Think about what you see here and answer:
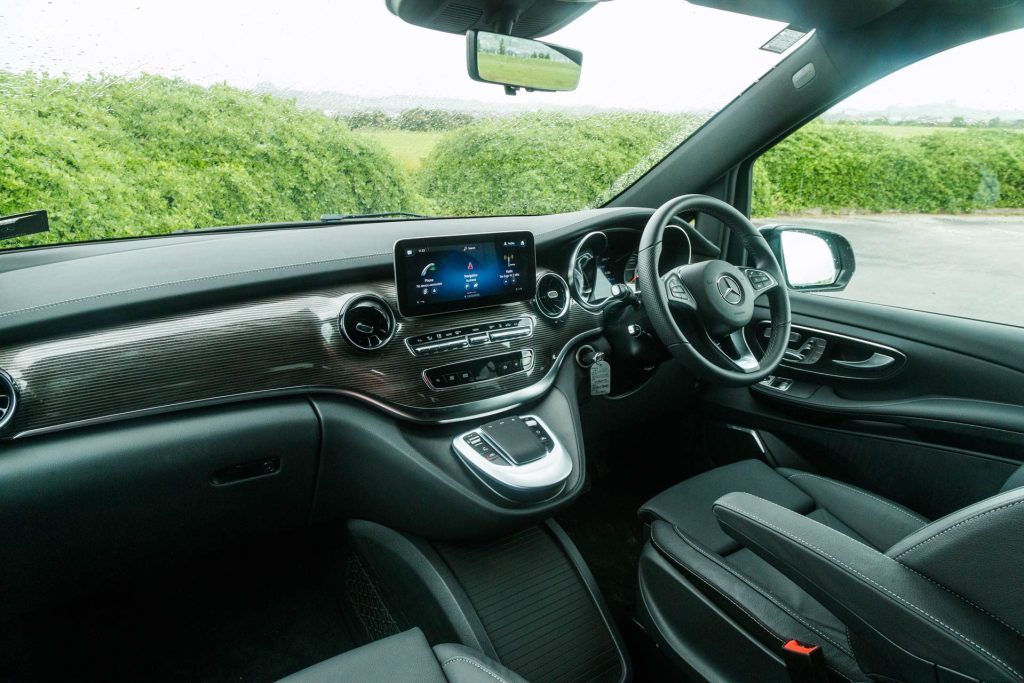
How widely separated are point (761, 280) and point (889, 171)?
855 mm

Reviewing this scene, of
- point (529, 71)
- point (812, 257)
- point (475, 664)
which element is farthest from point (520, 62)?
point (475, 664)

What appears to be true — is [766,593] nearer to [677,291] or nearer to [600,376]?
[677,291]

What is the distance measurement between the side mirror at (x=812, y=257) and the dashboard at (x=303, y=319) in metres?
0.79

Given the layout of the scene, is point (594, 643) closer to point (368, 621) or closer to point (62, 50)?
point (368, 621)

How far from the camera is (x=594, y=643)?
1898mm

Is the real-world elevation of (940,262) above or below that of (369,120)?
below

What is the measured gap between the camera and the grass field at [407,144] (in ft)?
Answer: 7.68

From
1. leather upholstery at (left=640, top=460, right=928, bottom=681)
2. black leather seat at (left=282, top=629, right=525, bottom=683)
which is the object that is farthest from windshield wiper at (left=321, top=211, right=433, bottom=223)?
black leather seat at (left=282, top=629, right=525, bottom=683)

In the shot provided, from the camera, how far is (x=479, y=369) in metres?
2.04

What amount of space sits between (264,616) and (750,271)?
201cm

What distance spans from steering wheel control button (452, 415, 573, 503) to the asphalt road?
4.68 feet

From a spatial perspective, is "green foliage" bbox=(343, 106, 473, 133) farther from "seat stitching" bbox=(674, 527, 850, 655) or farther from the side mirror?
"seat stitching" bbox=(674, 527, 850, 655)

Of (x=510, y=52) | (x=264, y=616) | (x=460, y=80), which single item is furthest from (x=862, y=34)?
(x=264, y=616)

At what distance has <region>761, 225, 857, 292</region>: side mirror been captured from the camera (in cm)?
263
